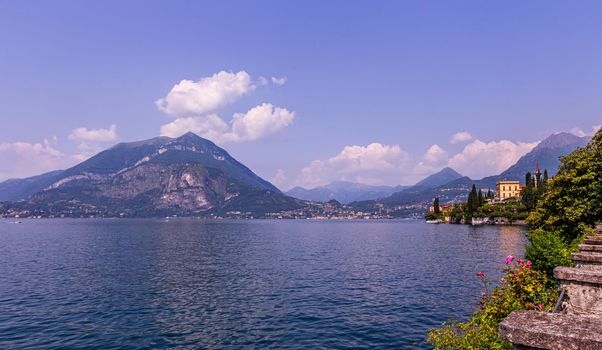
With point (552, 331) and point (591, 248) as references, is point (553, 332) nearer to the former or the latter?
point (552, 331)

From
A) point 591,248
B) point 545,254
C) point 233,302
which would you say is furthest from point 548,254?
point 233,302

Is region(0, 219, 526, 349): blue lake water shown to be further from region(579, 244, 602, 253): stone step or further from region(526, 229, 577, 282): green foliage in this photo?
region(579, 244, 602, 253): stone step

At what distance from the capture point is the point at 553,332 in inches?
166

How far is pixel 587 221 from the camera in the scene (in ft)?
143

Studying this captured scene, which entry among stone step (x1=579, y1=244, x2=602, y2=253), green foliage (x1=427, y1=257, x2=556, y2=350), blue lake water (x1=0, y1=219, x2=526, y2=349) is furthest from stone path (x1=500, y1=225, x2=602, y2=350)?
blue lake water (x1=0, y1=219, x2=526, y2=349)

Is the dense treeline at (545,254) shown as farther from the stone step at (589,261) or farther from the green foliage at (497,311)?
the stone step at (589,261)

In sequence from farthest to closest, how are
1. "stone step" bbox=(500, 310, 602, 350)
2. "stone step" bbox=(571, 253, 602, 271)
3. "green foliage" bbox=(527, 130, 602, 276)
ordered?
"green foliage" bbox=(527, 130, 602, 276) < "stone step" bbox=(571, 253, 602, 271) < "stone step" bbox=(500, 310, 602, 350)

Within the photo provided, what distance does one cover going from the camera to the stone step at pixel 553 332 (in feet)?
13.1

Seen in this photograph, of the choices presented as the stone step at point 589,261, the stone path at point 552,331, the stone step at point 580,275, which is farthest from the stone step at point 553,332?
the stone step at point 589,261

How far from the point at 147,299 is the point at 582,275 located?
3975 cm

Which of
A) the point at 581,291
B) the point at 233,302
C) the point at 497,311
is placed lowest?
the point at 233,302

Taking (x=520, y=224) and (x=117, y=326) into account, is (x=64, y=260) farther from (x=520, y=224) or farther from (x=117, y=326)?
(x=520, y=224)

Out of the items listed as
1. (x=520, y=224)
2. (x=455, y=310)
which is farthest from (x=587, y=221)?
(x=520, y=224)

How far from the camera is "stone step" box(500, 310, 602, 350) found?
399 centimetres
